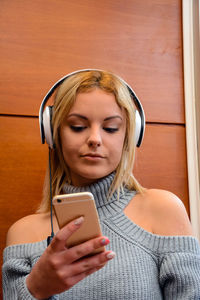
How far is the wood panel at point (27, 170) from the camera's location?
103 centimetres

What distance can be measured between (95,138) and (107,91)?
0.47 ft

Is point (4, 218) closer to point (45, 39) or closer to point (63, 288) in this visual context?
point (63, 288)

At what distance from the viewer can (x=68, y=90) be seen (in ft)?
2.72

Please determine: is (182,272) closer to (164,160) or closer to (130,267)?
(130,267)

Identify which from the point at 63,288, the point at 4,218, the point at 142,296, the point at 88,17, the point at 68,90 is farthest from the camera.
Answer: the point at 88,17

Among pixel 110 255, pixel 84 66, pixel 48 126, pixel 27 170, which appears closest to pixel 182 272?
pixel 110 255

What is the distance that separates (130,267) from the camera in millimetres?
739

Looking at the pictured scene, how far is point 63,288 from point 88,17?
903 millimetres

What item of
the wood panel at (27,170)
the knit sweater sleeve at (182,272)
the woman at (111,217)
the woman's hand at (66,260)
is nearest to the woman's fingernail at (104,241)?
the woman's hand at (66,260)

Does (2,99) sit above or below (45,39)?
below

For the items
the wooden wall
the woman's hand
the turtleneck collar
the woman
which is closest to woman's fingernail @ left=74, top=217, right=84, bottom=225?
the woman's hand

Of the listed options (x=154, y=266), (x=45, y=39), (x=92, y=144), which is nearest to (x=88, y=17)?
(x=45, y=39)

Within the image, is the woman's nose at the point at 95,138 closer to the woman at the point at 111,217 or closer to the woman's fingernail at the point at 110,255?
the woman at the point at 111,217

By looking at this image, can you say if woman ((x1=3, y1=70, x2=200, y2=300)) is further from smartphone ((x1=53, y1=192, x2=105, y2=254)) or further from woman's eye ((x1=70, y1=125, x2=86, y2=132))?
smartphone ((x1=53, y1=192, x2=105, y2=254))
